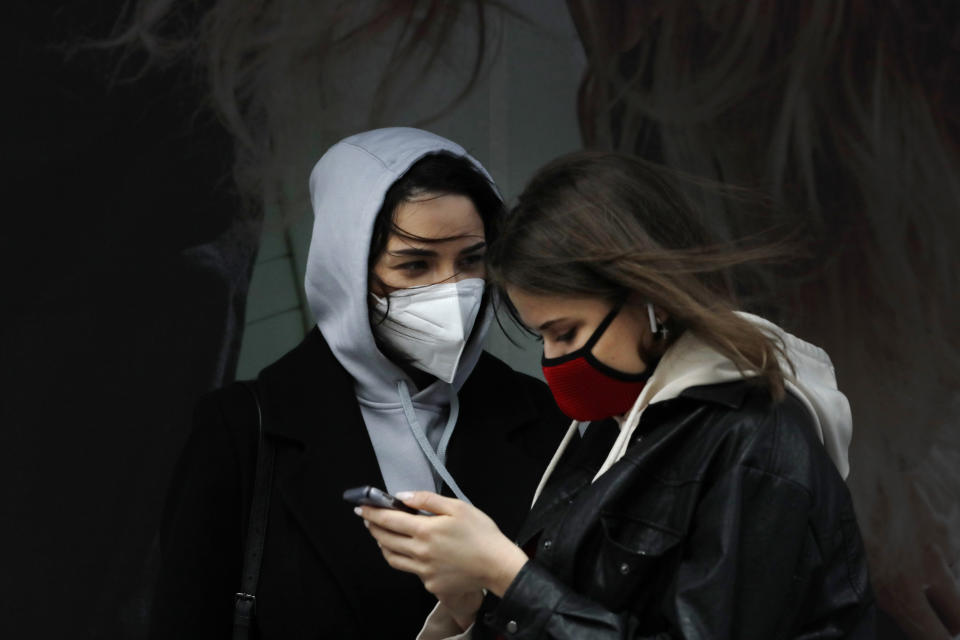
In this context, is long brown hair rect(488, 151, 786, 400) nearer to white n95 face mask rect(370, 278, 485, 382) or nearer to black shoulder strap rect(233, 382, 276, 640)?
white n95 face mask rect(370, 278, 485, 382)

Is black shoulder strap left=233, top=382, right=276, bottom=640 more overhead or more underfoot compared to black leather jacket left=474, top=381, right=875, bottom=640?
more underfoot

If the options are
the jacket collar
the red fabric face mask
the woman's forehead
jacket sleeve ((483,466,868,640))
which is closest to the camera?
jacket sleeve ((483,466,868,640))

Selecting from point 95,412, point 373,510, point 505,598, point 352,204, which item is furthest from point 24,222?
point 505,598

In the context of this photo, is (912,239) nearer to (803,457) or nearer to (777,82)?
(777,82)

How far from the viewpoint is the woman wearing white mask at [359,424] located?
2918 millimetres

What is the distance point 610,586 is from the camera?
2.19 m

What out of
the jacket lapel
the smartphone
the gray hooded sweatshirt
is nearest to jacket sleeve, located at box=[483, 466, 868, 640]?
the smartphone

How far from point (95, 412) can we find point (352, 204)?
175cm

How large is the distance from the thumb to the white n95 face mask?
26.0 inches

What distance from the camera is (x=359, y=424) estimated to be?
312cm

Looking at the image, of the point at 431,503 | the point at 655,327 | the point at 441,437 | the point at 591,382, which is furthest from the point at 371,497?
the point at 441,437

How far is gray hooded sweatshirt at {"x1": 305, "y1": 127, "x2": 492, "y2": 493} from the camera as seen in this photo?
302 cm

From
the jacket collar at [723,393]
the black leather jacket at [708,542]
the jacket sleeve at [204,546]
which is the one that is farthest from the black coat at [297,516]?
the jacket collar at [723,393]

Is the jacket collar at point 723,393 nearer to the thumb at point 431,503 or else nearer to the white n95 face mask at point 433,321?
the thumb at point 431,503
